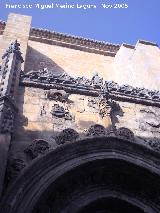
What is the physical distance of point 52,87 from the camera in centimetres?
799

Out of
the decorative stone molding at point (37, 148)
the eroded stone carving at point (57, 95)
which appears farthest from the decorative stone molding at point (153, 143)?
the decorative stone molding at point (37, 148)

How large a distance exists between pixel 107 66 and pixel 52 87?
637 centimetres

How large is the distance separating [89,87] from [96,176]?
194cm

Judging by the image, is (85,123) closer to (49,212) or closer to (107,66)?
(49,212)

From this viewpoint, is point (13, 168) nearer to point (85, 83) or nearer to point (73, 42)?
point (85, 83)


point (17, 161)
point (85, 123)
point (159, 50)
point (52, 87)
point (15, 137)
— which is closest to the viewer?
point (17, 161)

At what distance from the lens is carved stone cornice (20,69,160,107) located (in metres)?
8.01

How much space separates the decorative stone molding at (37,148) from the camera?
6.45 metres

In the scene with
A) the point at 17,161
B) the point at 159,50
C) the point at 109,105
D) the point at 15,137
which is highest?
the point at 159,50

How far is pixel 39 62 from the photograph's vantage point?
42.8ft

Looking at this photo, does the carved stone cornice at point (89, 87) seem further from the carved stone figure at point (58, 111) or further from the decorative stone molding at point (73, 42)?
the decorative stone molding at point (73, 42)

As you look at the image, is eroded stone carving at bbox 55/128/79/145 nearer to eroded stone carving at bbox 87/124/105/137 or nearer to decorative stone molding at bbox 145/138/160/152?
eroded stone carving at bbox 87/124/105/137

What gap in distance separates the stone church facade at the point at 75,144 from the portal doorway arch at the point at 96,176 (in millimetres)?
15

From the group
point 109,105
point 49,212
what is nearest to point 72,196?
point 49,212
